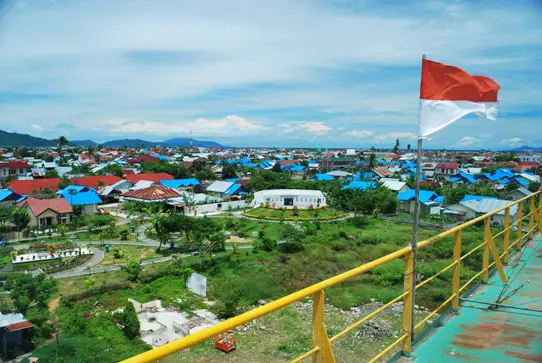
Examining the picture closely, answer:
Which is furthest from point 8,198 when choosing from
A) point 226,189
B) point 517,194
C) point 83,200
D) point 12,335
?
point 517,194

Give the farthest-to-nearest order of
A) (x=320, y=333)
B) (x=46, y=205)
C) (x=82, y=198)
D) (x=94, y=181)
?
(x=94, y=181)
(x=82, y=198)
(x=46, y=205)
(x=320, y=333)

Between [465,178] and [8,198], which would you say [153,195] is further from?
[465,178]

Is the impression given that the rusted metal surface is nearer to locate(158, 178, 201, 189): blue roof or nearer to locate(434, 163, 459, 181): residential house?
locate(158, 178, 201, 189): blue roof

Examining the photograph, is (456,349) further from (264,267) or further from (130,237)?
(130,237)

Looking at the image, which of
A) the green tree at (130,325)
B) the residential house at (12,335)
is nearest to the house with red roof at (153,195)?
the green tree at (130,325)

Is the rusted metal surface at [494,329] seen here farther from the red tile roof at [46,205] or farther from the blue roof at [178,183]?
the blue roof at [178,183]
